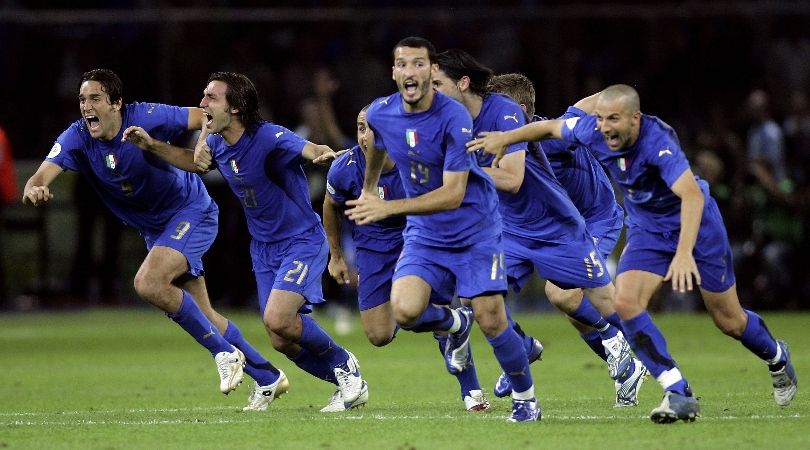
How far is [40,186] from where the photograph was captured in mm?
10750

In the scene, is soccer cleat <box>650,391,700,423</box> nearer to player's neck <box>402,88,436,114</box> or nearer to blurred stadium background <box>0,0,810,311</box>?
A: player's neck <box>402,88,436,114</box>

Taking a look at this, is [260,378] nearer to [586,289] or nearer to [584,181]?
[586,289]

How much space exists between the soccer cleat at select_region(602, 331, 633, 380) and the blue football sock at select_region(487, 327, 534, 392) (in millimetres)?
1405

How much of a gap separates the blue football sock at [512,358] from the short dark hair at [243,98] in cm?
260

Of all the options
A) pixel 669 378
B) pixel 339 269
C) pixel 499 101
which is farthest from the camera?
pixel 339 269

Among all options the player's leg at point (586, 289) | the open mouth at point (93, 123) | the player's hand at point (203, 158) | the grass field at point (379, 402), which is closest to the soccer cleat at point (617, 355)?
the player's leg at point (586, 289)

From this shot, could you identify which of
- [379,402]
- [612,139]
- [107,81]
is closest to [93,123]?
[107,81]

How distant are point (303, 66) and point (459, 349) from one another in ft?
42.0

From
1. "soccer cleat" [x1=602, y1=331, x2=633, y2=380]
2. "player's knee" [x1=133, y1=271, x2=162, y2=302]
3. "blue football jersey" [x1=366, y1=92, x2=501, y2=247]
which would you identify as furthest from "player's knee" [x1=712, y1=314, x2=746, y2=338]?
"player's knee" [x1=133, y1=271, x2=162, y2=302]

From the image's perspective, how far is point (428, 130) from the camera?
9438 millimetres

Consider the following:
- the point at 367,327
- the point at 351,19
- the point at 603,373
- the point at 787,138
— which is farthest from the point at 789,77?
the point at 367,327

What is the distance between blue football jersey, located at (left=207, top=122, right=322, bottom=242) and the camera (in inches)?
422

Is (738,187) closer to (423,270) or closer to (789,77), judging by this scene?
(789,77)

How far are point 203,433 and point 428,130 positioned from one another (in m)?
2.31
